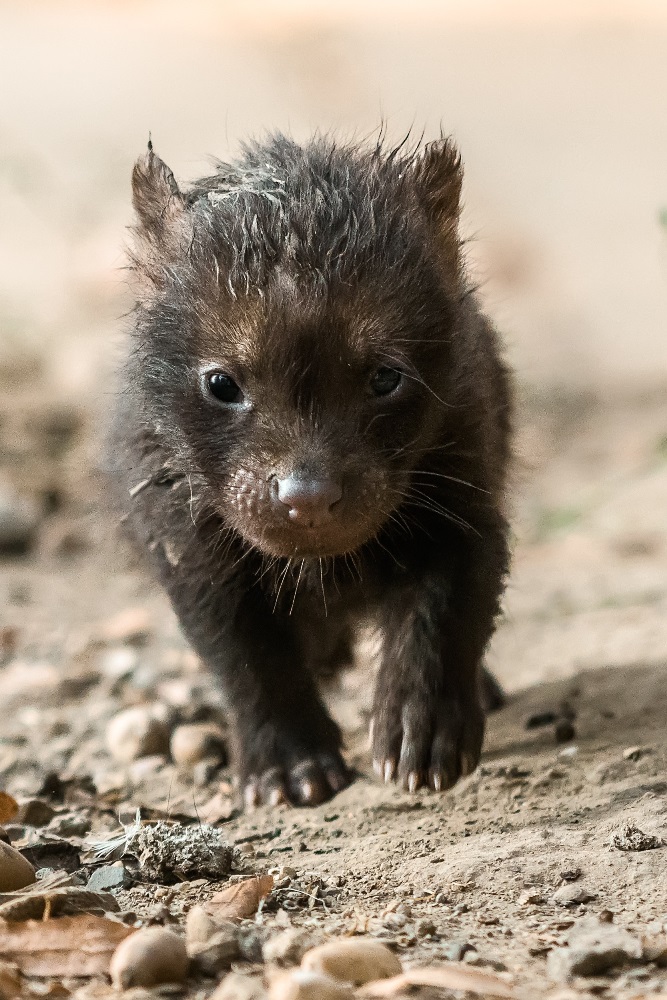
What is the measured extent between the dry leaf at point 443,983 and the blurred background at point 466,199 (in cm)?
371

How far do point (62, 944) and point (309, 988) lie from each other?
68cm

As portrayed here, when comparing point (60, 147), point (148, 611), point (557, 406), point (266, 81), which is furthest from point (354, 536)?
point (266, 81)

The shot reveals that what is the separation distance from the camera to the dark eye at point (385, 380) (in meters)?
3.88

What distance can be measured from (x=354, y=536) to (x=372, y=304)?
0.69 m

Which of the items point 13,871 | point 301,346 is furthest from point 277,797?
point 301,346

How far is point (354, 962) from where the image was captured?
279 centimetres

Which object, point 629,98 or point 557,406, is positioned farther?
point 629,98

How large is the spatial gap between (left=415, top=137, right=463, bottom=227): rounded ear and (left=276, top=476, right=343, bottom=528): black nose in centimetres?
130

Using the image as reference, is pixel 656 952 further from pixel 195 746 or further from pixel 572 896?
pixel 195 746

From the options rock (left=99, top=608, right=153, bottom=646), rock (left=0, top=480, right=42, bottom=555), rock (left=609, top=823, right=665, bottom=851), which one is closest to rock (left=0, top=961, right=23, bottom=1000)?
rock (left=609, top=823, right=665, bottom=851)

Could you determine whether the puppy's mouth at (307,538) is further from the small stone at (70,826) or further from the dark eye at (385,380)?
the small stone at (70,826)

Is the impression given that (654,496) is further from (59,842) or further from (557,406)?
(59,842)

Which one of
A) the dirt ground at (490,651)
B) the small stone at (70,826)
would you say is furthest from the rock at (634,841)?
the small stone at (70,826)

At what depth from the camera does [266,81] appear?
1524 centimetres
